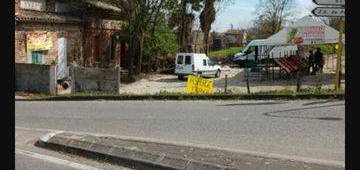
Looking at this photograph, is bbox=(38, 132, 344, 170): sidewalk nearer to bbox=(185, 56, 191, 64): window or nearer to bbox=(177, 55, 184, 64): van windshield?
bbox=(185, 56, 191, 64): window

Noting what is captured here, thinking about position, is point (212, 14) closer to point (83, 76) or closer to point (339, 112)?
point (83, 76)

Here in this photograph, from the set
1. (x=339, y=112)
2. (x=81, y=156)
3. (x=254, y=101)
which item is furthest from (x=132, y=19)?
(x=81, y=156)

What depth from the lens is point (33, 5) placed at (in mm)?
33969

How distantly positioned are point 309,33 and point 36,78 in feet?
47.9

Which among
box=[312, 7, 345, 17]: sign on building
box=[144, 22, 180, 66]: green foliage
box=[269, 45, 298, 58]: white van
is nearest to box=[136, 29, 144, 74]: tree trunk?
box=[144, 22, 180, 66]: green foliage

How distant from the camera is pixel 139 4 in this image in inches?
1596

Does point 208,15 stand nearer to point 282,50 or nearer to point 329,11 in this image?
point 282,50

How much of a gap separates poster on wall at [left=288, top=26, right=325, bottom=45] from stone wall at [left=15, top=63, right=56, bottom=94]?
44.4 ft

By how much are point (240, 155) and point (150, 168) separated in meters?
Result: 1.16

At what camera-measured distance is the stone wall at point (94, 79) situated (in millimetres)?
25797

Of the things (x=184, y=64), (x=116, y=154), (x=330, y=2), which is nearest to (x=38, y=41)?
(x=184, y=64)

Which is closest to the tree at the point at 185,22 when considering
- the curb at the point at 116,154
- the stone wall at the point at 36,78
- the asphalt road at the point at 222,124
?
the stone wall at the point at 36,78

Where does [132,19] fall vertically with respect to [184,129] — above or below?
above

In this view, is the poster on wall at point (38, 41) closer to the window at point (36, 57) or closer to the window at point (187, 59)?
the window at point (36, 57)
